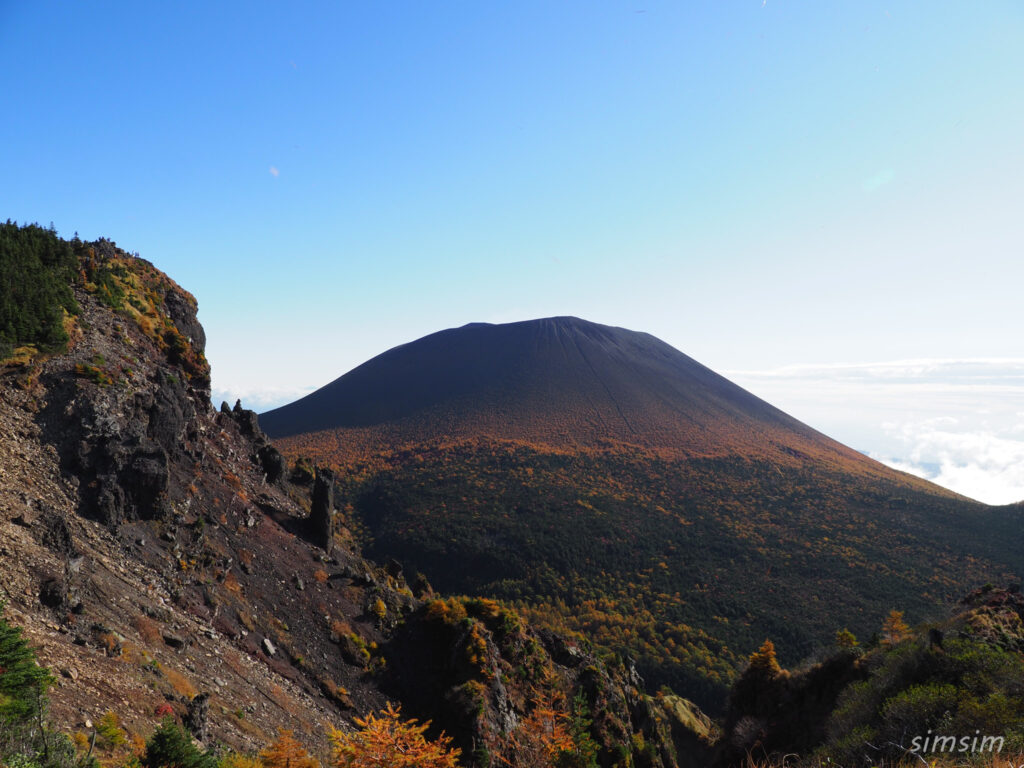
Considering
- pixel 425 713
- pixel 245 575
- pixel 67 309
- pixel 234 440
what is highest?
pixel 67 309

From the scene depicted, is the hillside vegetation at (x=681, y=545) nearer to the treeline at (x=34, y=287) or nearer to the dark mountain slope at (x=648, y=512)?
the dark mountain slope at (x=648, y=512)

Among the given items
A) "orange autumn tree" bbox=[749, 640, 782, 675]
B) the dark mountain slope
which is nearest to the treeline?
"orange autumn tree" bbox=[749, 640, 782, 675]

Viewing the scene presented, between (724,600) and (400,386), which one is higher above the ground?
(400,386)

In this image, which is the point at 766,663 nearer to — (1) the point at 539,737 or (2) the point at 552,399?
(1) the point at 539,737

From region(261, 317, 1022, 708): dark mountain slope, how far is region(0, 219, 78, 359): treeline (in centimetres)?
5500

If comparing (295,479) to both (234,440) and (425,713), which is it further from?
(425,713)

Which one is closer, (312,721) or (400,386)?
(312,721)

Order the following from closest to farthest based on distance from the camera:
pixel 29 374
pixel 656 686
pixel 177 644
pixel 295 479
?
1. pixel 177 644
2. pixel 29 374
3. pixel 295 479
4. pixel 656 686

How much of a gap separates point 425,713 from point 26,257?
3480 centimetres

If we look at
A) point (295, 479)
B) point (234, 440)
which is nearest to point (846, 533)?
point (295, 479)

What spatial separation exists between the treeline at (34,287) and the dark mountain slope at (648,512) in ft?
180

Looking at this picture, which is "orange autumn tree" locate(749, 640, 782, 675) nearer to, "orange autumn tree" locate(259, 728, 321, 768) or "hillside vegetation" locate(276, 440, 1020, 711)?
"hillside vegetation" locate(276, 440, 1020, 711)

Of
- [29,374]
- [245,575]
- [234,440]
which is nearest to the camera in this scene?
[29,374]

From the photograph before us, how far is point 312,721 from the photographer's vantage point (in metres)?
19.1
